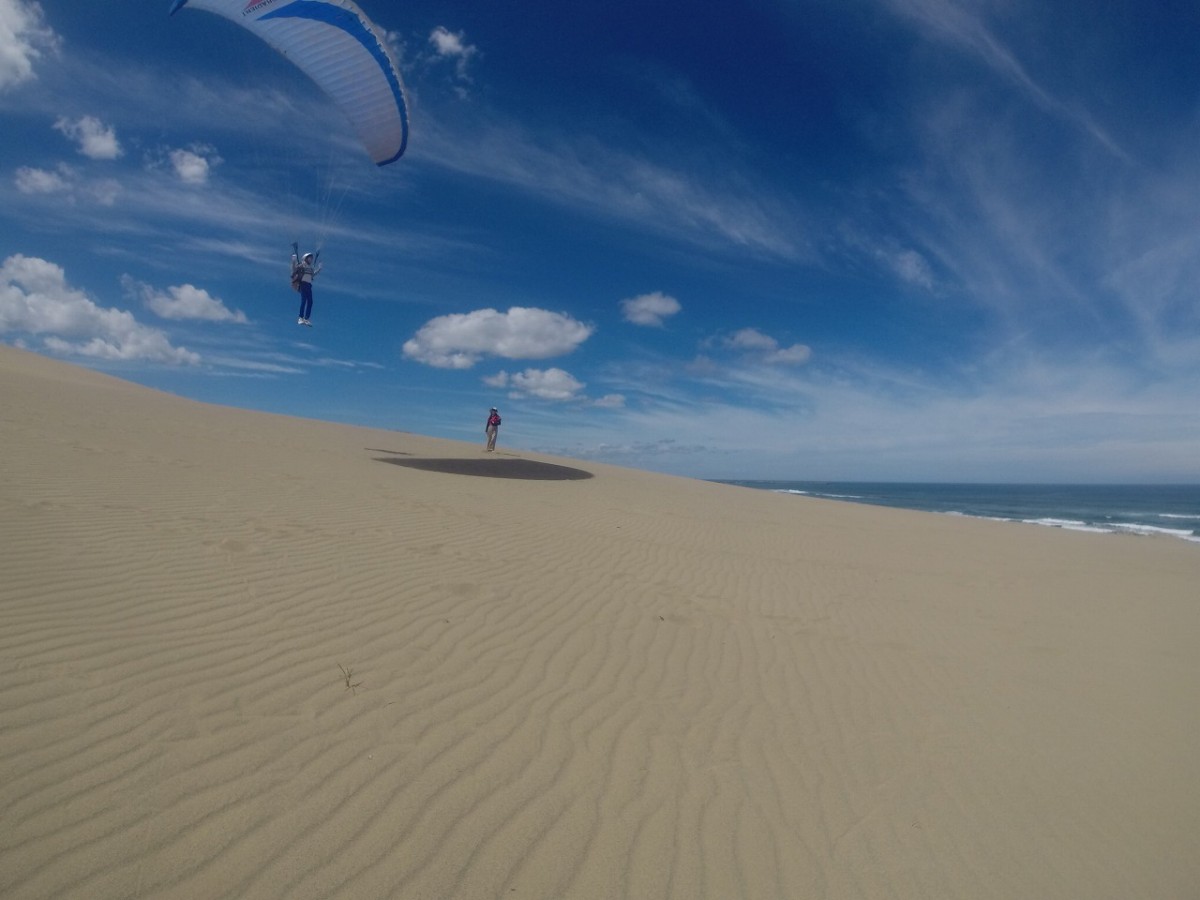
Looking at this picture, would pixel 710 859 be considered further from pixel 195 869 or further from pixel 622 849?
pixel 195 869

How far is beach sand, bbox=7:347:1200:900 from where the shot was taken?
2.50 metres

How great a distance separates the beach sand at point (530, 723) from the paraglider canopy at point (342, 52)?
7846 mm

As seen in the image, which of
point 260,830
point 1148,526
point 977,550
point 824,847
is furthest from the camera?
point 1148,526

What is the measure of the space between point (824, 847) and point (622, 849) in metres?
1.05

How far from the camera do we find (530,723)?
360 centimetres

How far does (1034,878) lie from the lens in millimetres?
2854

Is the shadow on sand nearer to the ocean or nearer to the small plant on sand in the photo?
the small plant on sand

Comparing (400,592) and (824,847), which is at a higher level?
(400,592)

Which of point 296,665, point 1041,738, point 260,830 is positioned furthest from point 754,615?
point 260,830

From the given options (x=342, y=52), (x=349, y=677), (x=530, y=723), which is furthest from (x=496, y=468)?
(x=530, y=723)

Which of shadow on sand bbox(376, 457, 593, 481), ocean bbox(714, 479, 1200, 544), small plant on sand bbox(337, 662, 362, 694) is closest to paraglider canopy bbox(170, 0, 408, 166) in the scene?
shadow on sand bbox(376, 457, 593, 481)

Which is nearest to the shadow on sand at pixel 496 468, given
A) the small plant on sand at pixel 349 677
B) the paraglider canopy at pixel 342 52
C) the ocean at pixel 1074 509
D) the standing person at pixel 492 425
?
the standing person at pixel 492 425

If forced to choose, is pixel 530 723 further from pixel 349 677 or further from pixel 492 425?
pixel 492 425

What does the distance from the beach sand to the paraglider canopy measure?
25.7ft
